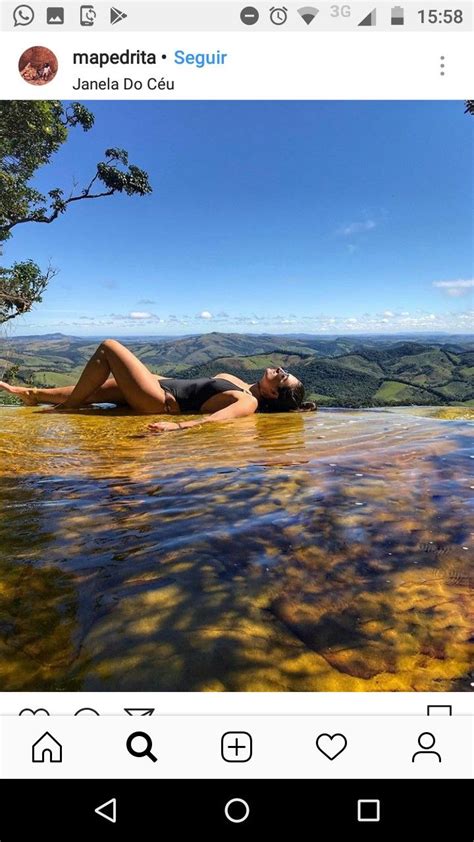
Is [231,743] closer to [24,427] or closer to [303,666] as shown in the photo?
[303,666]

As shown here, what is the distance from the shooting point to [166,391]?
9148mm

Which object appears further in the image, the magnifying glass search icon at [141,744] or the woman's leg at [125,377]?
the woman's leg at [125,377]

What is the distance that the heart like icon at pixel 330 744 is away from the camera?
1559 millimetres
